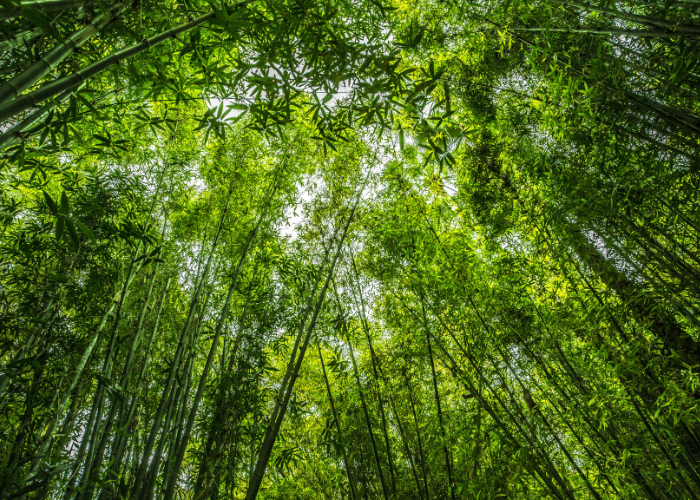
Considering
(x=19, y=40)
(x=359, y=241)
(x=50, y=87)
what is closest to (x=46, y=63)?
(x=50, y=87)

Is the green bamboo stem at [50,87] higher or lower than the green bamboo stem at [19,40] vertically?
lower

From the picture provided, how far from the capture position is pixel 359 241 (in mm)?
4203

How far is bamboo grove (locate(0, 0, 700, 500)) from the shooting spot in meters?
1.79

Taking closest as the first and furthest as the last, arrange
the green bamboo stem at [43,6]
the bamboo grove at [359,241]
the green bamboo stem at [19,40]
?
the green bamboo stem at [43,6] → the green bamboo stem at [19,40] → the bamboo grove at [359,241]

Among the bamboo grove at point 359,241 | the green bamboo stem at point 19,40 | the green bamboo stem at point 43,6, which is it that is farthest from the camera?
the bamboo grove at point 359,241

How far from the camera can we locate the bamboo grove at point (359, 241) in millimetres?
1786

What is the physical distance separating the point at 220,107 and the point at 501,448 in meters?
2.91

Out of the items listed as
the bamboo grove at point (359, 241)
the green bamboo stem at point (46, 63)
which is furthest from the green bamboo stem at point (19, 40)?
the green bamboo stem at point (46, 63)

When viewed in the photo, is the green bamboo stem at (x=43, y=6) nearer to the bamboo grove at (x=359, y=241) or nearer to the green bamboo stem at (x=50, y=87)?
the bamboo grove at (x=359, y=241)

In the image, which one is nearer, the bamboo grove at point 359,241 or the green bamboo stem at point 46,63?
the green bamboo stem at point 46,63

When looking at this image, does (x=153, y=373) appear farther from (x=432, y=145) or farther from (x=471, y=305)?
(x=432, y=145)

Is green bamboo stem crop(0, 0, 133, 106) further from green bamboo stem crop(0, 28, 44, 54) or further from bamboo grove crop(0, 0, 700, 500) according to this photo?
green bamboo stem crop(0, 28, 44, 54)

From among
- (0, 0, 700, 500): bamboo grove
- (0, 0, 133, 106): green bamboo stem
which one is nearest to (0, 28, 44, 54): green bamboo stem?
(0, 0, 700, 500): bamboo grove

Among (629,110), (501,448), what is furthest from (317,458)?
(629,110)
